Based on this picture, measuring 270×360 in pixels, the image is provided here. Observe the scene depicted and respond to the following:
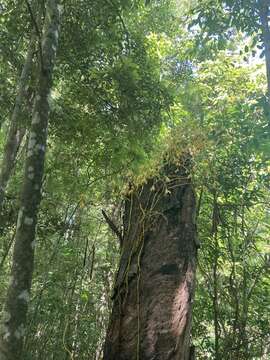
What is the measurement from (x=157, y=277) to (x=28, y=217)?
1436 mm

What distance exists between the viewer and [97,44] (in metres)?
4.50

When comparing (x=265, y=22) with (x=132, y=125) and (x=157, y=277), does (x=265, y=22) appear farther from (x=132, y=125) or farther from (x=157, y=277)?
(x=157, y=277)

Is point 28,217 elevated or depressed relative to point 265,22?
depressed

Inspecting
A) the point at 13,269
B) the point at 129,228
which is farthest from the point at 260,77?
the point at 13,269

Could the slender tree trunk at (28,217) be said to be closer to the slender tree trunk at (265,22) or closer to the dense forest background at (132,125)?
the dense forest background at (132,125)

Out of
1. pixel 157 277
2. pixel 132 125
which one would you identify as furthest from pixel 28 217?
pixel 132 125

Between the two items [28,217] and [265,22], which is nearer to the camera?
[28,217]

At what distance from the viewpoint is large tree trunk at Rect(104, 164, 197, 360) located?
3449 millimetres

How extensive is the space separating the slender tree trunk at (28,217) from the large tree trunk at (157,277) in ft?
3.82

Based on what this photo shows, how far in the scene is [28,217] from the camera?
9.52ft

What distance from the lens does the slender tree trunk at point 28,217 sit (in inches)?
104

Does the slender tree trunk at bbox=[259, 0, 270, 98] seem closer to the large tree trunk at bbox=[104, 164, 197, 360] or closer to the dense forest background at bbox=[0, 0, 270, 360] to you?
the dense forest background at bbox=[0, 0, 270, 360]

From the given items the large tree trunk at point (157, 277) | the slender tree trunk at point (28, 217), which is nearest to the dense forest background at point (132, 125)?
the slender tree trunk at point (28, 217)

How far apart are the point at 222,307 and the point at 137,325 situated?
8.87ft
